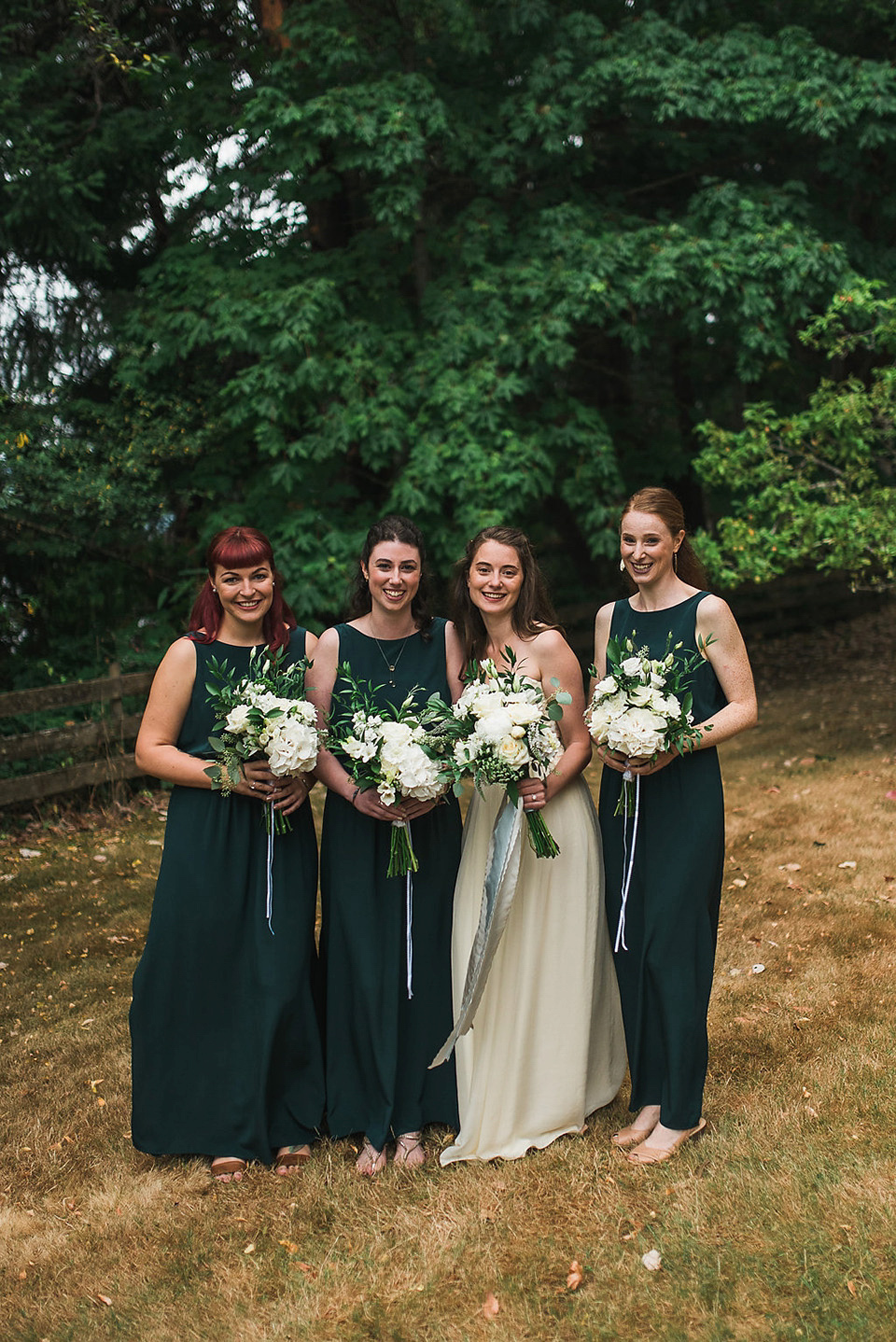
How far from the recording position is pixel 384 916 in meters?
4.20

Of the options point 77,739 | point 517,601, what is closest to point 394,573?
point 517,601

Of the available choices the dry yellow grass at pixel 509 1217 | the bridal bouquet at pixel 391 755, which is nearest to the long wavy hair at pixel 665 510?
the bridal bouquet at pixel 391 755

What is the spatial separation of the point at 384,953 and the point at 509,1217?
1011 millimetres

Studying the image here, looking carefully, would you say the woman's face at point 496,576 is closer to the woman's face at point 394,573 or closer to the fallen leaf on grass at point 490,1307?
the woman's face at point 394,573

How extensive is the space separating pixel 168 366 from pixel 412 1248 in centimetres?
953

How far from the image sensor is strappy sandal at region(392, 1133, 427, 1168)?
13.5ft

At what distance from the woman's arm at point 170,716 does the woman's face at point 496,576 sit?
1104mm

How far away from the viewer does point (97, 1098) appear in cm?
492

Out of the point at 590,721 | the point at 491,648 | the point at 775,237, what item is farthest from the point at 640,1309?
the point at 775,237

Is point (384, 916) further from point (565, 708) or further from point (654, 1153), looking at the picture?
point (654, 1153)

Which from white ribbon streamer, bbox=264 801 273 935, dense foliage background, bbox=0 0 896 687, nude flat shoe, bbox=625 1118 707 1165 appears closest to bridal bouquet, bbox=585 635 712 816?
white ribbon streamer, bbox=264 801 273 935

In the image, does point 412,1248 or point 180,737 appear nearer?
point 412,1248

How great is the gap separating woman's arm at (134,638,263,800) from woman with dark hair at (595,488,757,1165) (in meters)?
1.53

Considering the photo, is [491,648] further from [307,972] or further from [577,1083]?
[577,1083]
